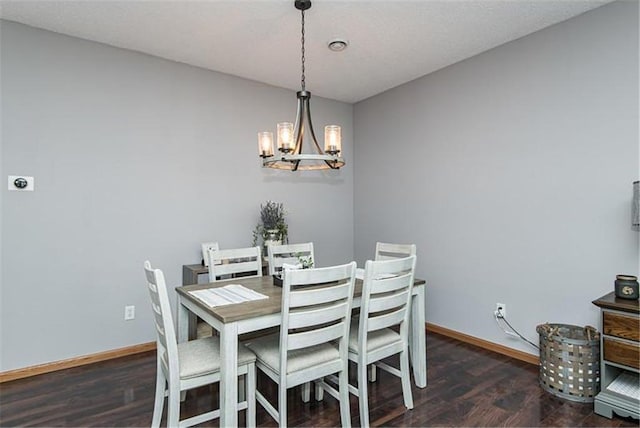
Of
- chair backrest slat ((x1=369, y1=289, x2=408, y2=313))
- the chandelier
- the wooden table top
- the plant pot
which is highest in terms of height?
the chandelier

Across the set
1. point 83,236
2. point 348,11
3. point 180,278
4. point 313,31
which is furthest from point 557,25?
A: point 83,236

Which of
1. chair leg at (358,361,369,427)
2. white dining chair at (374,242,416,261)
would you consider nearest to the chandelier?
white dining chair at (374,242,416,261)

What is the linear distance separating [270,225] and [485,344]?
2.34 metres

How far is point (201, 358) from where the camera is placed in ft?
6.18

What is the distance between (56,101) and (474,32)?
11.1ft

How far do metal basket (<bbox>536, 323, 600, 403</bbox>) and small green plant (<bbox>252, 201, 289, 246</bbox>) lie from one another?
2458 millimetres

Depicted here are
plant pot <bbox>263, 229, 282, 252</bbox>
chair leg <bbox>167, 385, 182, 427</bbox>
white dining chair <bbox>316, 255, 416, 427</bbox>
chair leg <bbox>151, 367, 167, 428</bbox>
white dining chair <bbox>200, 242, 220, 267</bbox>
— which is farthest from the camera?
plant pot <bbox>263, 229, 282, 252</bbox>

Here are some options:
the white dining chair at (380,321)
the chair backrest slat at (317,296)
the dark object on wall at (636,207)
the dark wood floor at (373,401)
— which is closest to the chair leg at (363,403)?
the white dining chair at (380,321)

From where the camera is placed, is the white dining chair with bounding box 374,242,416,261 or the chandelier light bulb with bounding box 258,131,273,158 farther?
the white dining chair with bounding box 374,242,416,261

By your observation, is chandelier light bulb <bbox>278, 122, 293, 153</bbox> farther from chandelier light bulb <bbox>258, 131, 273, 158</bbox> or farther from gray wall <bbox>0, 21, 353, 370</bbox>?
gray wall <bbox>0, 21, 353, 370</bbox>

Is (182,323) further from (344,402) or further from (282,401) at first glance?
(344,402)

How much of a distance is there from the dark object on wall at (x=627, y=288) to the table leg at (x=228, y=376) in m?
2.31

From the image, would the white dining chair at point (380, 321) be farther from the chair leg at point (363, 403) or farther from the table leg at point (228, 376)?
the table leg at point (228, 376)

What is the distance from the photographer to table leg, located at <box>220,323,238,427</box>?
5.56 feet
